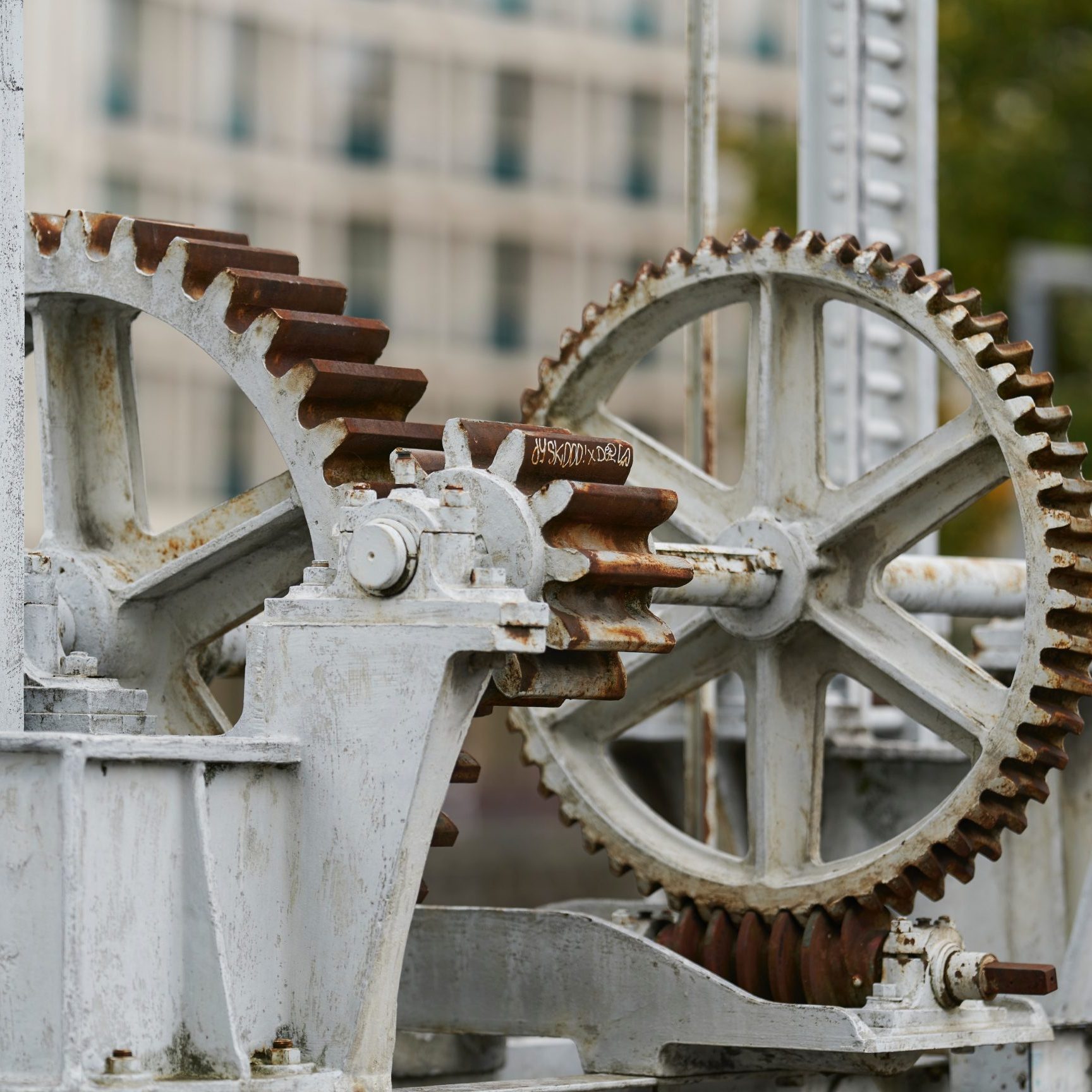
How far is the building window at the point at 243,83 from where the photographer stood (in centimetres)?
3591

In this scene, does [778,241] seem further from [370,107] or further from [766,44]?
[766,44]

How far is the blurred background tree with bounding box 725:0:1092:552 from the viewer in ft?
80.1

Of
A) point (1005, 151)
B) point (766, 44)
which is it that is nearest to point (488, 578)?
point (1005, 151)

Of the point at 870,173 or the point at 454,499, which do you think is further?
the point at 870,173

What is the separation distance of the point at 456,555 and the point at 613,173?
36.5 m

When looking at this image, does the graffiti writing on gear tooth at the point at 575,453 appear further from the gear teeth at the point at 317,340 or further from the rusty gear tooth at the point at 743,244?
the rusty gear tooth at the point at 743,244

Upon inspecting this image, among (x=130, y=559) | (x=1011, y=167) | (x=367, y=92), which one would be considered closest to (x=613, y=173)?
(x=367, y=92)

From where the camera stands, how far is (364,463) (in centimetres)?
511

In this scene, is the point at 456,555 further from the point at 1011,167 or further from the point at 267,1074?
the point at 1011,167

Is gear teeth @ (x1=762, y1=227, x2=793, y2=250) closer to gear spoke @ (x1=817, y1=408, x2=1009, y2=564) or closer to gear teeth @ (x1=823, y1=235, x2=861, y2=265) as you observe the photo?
gear teeth @ (x1=823, y1=235, x2=861, y2=265)

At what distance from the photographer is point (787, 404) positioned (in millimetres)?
6062

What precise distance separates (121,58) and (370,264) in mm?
5072

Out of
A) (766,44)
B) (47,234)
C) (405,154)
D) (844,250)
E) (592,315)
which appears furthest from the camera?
(766,44)

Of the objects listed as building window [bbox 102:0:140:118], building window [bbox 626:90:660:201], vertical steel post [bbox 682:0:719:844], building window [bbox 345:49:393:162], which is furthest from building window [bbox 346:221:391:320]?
vertical steel post [bbox 682:0:719:844]
